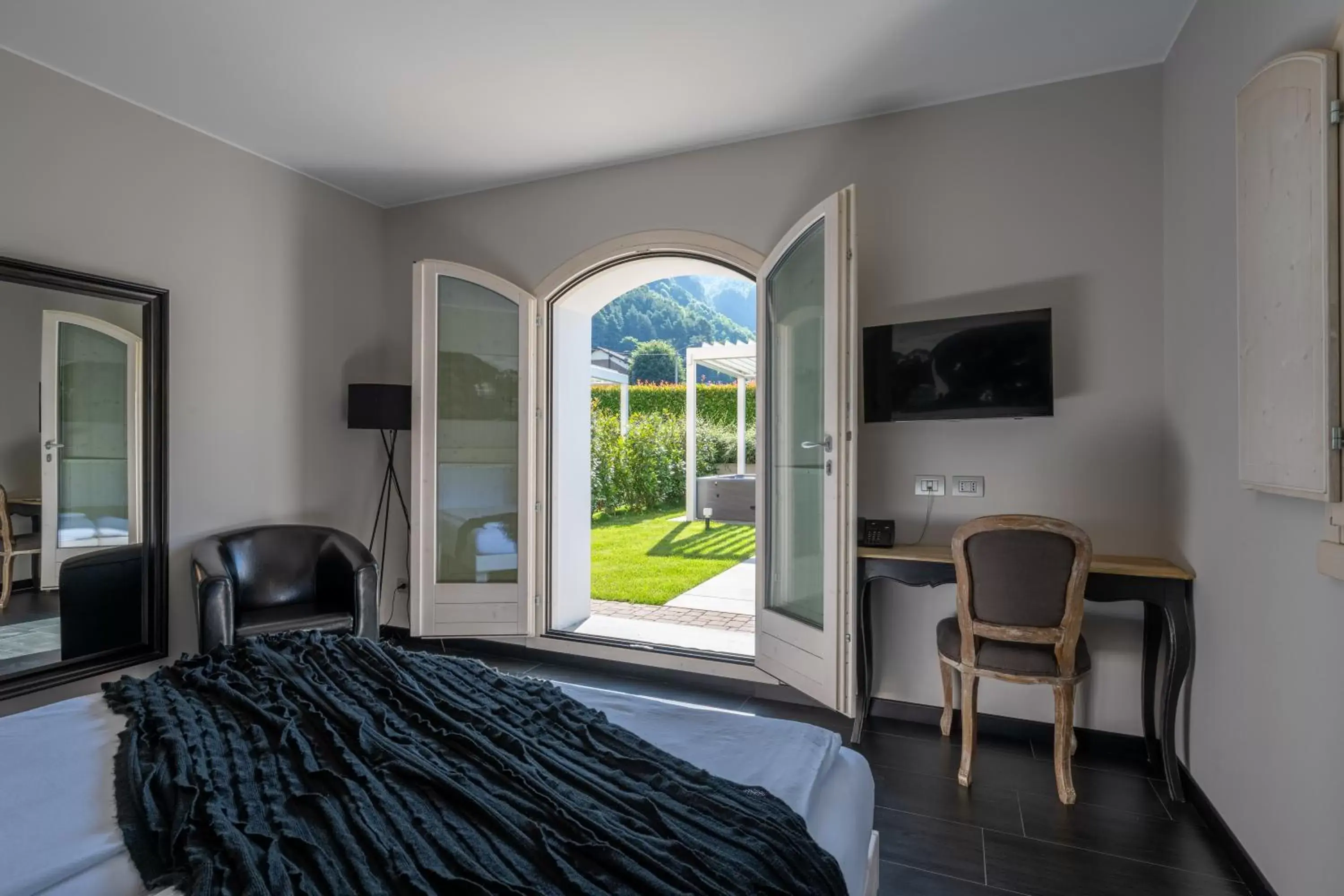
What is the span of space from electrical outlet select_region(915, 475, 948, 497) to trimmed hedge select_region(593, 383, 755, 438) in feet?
23.3

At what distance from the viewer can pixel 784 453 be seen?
347cm

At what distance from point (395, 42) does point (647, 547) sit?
19.1 ft

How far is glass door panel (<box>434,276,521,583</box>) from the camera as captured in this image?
4.15m

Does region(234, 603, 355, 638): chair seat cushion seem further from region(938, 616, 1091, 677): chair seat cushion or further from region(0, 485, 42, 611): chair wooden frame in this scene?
region(938, 616, 1091, 677): chair seat cushion

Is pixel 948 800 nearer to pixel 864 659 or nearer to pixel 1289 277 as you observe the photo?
pixel 864 659

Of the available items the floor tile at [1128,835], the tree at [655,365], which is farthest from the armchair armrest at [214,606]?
the tree at [655,365]

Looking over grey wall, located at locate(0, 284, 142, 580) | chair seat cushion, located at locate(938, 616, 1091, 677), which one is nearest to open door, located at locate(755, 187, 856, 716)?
chair seat cushion, located at locate(938, 616, 1091, 677)

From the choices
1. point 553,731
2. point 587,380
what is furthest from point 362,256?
point 553,731

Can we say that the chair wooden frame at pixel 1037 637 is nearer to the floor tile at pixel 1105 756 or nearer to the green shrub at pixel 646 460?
the floor tile at pixel 1105 756

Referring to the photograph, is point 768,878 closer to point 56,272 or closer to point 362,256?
point 56,272

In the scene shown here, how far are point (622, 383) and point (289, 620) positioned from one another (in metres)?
7.92

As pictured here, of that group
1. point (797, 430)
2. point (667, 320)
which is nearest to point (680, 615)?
point (797, 430)

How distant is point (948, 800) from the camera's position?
247cm

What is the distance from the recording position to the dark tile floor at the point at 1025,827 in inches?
78.6
